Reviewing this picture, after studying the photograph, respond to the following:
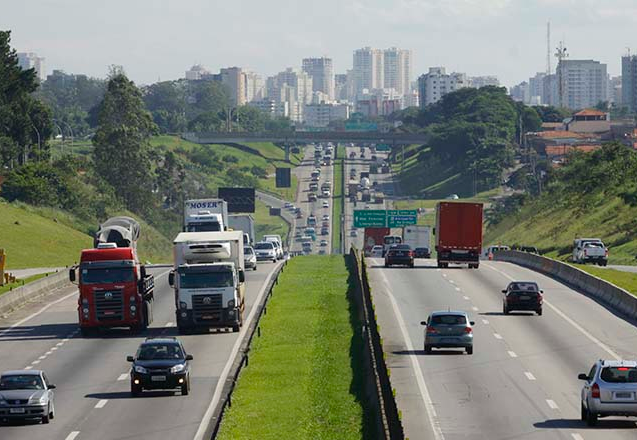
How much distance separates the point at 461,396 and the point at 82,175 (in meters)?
131

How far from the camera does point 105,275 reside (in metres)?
57.3

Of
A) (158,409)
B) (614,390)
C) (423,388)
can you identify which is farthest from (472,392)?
(158,409)

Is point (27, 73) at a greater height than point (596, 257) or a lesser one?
greater

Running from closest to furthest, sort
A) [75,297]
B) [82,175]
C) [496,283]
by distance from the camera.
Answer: [75,297] < [496,283] < [82,175]

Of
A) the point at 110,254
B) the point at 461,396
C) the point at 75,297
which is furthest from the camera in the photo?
the point at 75,297

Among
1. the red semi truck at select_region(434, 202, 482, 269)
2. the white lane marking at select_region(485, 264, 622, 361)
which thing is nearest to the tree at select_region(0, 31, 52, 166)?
the red semi truck at select_region(434, 202, 482, 269)

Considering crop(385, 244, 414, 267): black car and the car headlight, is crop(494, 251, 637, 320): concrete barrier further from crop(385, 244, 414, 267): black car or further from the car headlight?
the car headlight

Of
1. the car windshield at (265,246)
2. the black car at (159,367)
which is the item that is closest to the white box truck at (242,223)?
the car windshield at (265,246)

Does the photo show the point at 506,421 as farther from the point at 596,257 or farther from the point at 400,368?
the point at 596,257

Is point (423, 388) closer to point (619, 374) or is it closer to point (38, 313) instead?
point (619, 374)

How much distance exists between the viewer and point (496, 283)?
8425 cm

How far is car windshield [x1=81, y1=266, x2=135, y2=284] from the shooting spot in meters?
57.2

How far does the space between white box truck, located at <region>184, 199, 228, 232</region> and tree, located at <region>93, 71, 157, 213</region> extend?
86.4 meters

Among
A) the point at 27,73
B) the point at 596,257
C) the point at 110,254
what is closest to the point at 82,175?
the point at 27,73
